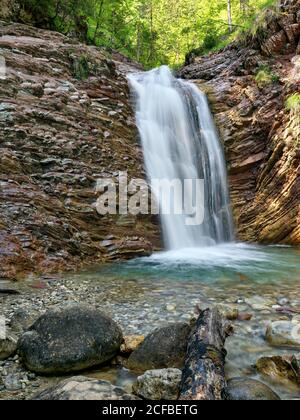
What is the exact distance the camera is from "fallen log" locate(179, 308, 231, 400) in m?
2.36

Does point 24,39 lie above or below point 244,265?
above

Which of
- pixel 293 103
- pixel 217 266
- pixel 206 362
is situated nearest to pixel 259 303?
pixel 206 362

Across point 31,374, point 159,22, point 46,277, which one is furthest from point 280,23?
point 159,22

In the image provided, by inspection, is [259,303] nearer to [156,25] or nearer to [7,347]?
[7,347]

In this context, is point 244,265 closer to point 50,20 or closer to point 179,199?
point 179,199

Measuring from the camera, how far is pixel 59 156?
8.52 meters

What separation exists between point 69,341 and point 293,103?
1070cm

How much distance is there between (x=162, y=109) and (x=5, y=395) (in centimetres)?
1159

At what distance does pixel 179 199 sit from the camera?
10.9 m

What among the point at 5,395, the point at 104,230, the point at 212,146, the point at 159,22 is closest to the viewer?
the point at 5,395

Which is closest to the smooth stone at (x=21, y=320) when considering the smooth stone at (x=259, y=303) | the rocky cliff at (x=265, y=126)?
the smooth stone at (x=259, y=303)

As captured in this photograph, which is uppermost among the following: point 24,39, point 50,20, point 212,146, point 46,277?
point 50,20

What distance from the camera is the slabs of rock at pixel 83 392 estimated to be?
2.21m

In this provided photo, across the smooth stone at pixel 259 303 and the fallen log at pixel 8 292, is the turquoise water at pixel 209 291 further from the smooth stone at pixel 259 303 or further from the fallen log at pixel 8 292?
the fallen log at pixel 8 292
